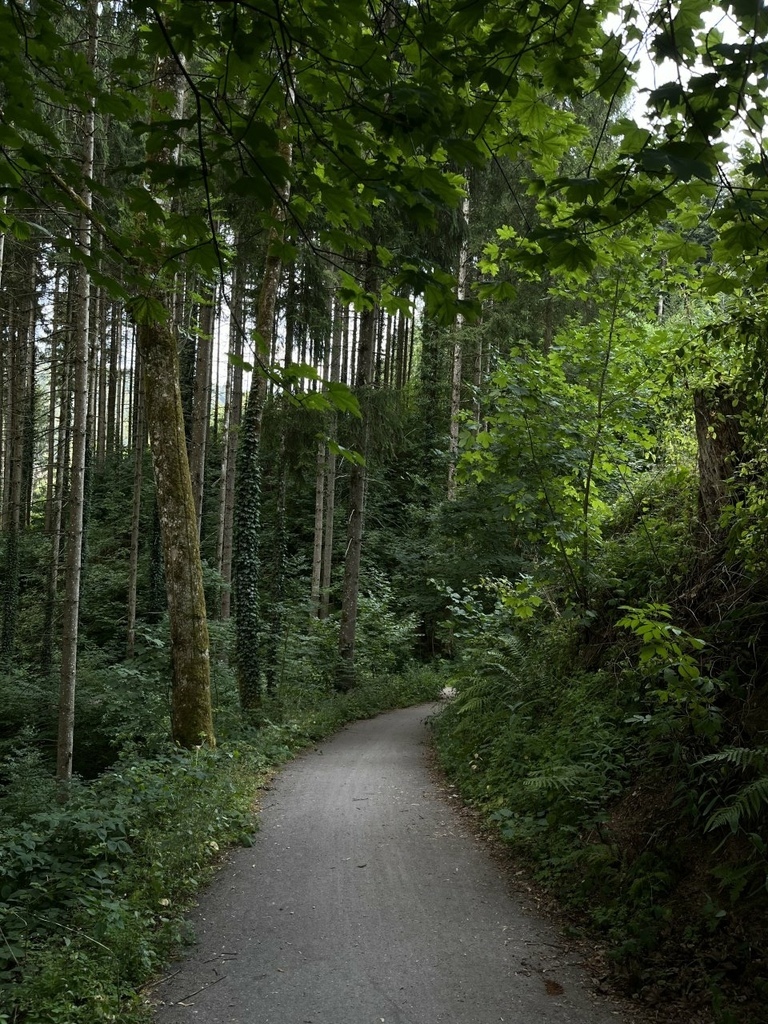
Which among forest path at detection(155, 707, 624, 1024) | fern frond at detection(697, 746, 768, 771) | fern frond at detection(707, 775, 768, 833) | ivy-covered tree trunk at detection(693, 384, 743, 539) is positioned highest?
ivy-covered tree trunk at detection(693, 384, 743, 539)

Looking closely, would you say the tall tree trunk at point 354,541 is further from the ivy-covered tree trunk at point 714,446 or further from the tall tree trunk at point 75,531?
the ivy-covered tree trunk at point 714,446

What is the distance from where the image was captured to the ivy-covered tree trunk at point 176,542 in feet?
26.1

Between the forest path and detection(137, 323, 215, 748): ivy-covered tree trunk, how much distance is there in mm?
1670

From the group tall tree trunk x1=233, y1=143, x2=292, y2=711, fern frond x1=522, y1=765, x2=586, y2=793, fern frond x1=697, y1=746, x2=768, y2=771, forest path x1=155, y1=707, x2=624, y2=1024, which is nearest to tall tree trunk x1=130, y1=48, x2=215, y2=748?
forest path x1=155, y1=707, x2=624, y2=1024

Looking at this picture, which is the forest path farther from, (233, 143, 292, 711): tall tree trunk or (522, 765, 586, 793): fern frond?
(233, 143, 292, 711): tall tree trunk

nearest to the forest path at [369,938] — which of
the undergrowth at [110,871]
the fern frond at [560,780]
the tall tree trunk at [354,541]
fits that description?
the undergrowth at [110,871]

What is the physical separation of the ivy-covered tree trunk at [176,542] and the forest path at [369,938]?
5.48 ft

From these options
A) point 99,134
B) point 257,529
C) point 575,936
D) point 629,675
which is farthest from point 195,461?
point 575,936

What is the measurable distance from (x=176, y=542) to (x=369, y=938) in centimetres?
506

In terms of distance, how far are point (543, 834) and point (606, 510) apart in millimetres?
3414

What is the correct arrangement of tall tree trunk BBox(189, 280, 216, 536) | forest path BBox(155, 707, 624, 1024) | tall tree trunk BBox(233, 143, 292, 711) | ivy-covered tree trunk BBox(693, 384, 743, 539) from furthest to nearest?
1. tall tree trunk BBox(189, 280, 216, 536)
2. tall tree trunk BBox(233, 143, 292, 711)
3. ivy-covered tree trunk BBox(693, 384, 743, 539)
4. forest path BBox(155, 707, 624, 1024)

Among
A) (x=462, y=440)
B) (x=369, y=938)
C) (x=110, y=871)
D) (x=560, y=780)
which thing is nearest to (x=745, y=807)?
(x=560, y=780)

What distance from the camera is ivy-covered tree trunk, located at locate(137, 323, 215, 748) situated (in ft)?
26.1

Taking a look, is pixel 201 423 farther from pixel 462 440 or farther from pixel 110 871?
pixel 110 871
